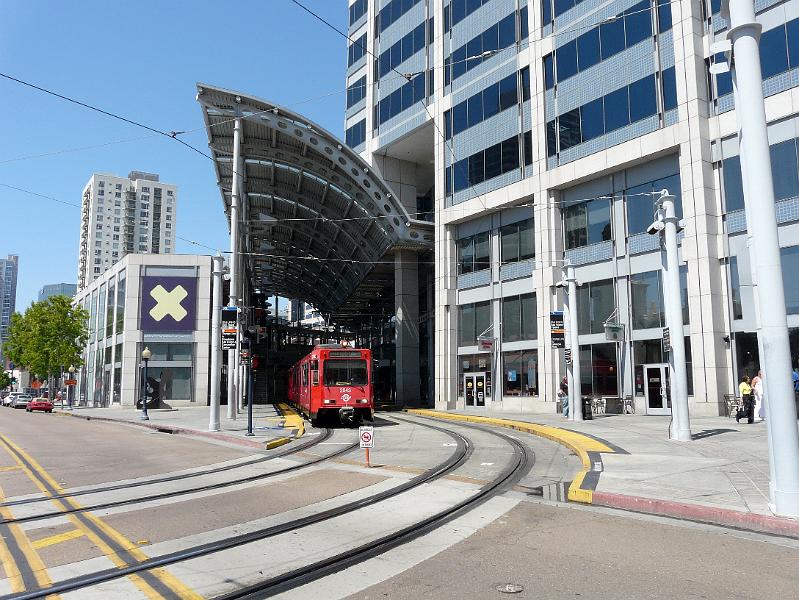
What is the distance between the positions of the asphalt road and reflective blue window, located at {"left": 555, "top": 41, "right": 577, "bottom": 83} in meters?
25.9

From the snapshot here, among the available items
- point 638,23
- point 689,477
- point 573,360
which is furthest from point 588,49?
point 689,477

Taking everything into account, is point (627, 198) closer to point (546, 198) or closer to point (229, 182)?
point (546, 198)

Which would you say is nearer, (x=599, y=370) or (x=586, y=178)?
(x=599, y=370)

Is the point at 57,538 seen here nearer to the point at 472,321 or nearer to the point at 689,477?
the point at 689,477

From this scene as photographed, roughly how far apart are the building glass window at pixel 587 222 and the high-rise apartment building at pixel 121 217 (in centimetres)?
13350

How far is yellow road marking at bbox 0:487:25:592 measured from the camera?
571cm

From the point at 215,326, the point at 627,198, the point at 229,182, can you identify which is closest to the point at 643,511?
the point at 215,326

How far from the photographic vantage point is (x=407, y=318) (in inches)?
1853

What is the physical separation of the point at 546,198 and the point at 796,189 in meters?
12.1

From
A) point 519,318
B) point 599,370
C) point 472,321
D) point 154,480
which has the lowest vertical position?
point 154,480

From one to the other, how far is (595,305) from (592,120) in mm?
9443

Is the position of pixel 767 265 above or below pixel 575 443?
above

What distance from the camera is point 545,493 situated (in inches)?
397

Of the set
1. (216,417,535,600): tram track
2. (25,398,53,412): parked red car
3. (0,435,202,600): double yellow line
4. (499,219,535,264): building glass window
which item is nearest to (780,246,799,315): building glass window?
(499,219,535,264): building glass window
